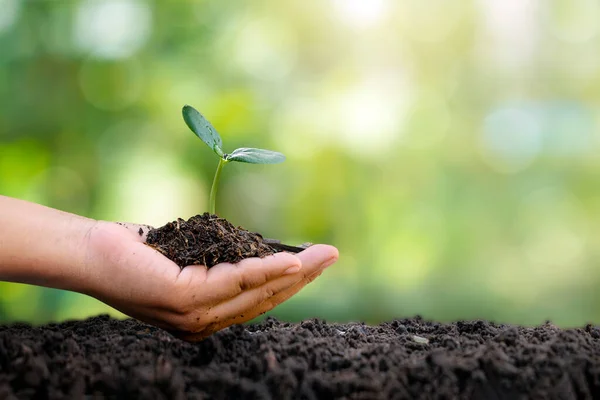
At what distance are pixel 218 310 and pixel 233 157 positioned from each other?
0.37 metres

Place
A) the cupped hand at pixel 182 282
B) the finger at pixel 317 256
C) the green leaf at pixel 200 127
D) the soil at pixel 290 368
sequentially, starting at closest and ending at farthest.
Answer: the soil at pixel 290 368 → the cupped hand at pixel 182 282 → the finger at pixel 317 256 → the green leaf at pixel 200 127

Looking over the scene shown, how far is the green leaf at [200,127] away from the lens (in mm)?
1327

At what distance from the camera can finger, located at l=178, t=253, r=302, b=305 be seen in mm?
1117

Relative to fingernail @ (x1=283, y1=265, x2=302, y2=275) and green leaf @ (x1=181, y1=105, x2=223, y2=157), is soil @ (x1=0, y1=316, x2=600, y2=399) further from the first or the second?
green leaf @ (x1=181, y1=105, x2=223, y2=157)

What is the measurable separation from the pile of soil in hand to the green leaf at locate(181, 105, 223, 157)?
0.56ft

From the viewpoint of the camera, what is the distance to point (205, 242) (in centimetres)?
124

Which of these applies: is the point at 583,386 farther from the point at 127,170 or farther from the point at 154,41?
the point at 154,41

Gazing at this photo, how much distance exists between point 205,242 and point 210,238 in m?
0.01

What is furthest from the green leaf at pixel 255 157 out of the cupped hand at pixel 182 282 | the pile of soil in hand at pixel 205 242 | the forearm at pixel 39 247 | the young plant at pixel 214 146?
the forearm at pixel 39 247

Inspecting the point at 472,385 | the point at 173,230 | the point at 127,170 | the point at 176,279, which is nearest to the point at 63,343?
the point at 176,279

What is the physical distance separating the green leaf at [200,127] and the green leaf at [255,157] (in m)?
0.05

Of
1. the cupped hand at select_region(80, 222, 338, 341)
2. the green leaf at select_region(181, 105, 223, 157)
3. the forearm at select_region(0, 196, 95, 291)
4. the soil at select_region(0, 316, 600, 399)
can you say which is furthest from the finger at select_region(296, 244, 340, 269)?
the forearm at select_region(0, 196, 95, 291)

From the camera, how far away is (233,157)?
1.33m

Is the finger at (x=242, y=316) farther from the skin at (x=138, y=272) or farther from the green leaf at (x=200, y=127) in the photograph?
the green leaf at (x=200, y=127)
